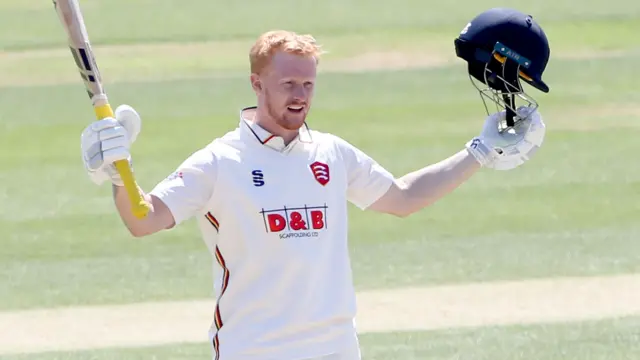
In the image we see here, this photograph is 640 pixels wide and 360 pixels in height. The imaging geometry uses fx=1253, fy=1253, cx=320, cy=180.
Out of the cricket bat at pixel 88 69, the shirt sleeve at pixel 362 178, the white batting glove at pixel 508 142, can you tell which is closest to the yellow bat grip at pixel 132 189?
the cricket bat at pixel 88 69

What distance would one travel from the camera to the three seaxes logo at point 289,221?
436 cm

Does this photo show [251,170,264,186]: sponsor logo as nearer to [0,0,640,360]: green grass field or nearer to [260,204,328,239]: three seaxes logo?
[260,204,328,239]: three seaxes logo

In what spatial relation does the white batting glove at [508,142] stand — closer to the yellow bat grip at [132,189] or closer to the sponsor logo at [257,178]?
the sponsor logo at [257,178]

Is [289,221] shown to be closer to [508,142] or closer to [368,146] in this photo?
[508,142]

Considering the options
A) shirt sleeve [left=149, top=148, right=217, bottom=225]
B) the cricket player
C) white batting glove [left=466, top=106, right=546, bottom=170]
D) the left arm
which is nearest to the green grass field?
white batting glove [left=466, top=106, right=546, bottom=170]

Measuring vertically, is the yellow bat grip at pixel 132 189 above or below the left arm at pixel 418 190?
above

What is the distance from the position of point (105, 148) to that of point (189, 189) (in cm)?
39

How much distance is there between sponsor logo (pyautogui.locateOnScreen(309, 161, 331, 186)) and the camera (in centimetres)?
448

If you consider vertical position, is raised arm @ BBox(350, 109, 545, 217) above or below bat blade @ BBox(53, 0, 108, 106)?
below

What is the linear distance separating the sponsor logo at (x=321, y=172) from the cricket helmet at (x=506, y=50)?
95 centimetres

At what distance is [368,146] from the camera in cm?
1218

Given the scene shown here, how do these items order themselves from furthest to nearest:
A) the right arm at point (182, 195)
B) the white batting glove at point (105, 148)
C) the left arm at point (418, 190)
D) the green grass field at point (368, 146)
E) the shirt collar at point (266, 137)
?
the green grass field at point (368, 146), the left arm at point (418, 190), the shirt collar at point (266, 137), the right arm at point (182, 195), the white batting glove at point (105, 148)

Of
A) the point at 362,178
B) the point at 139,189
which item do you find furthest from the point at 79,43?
the point at 362,178

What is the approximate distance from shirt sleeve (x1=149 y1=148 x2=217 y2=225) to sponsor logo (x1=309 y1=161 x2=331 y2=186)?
14.1 inches
